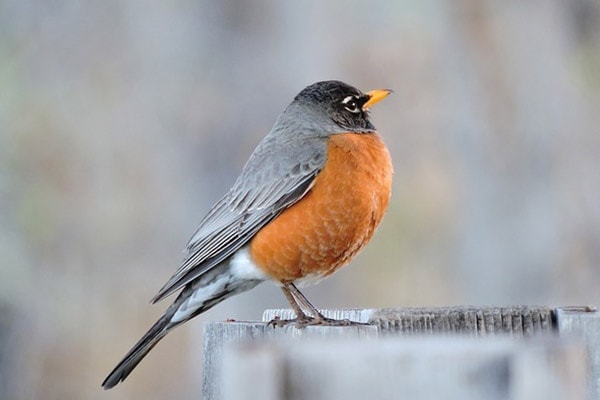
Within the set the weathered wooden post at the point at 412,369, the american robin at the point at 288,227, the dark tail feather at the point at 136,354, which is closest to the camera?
the weathered wooden post at the point at 412,369

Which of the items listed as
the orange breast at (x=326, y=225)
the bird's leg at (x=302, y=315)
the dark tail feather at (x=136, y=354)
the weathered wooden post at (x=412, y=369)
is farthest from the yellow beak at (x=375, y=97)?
the weathered wooden post at (x=412, y=369)

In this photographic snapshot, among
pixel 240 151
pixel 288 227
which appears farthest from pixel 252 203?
pixel 240 151

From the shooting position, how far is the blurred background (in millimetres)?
9266

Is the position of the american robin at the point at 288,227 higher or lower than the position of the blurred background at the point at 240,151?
lower

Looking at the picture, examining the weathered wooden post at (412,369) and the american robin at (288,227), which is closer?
the weathered wooden post at (412,369)

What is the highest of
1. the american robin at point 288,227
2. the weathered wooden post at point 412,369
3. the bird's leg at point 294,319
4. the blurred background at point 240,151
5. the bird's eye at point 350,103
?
the blurred background at point 240,151

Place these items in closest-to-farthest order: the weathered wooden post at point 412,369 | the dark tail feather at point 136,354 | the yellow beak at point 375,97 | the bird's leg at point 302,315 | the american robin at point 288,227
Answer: the weathered wooden post at point 412,369 < the bird's leg at point 302,315 < the dark tail feather at point 136,354 < the american robin at point 288,227 < the yellow beak at point 375,97

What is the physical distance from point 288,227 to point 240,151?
15.8 feet

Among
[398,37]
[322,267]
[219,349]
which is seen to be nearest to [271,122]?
[398,37]

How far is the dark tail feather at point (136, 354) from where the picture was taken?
409 centimetres

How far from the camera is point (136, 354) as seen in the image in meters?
4.20

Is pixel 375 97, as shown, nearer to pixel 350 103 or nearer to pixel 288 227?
pixel 350 103

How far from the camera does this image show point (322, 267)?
454cm

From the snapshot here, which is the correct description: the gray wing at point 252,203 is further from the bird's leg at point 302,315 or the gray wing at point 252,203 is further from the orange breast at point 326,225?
the bird's leg at point 302,315
